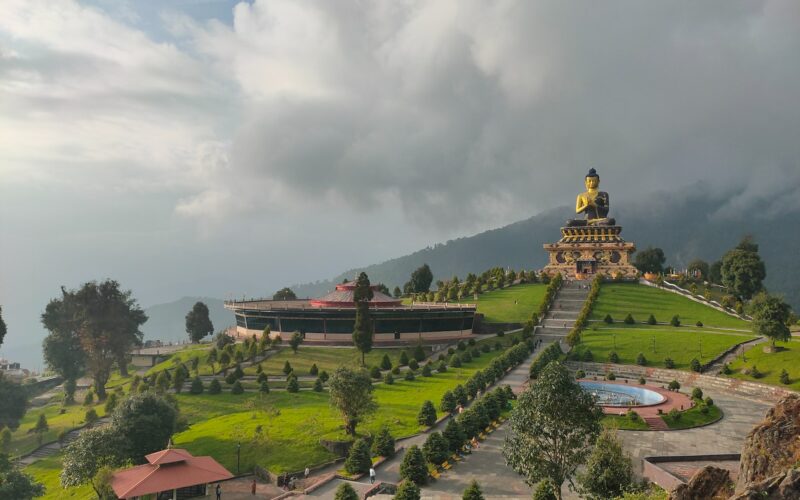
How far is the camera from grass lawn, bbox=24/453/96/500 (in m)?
34.2

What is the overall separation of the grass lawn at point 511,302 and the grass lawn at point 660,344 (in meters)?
14.0

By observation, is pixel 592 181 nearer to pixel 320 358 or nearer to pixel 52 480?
pixel 320 358

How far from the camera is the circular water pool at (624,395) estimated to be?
4059 centimetres

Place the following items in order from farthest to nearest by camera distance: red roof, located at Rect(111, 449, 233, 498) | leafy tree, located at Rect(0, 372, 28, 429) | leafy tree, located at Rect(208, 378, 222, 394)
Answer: leafy tree, located at Rect(0, 372, 28, 429), leafy tree, located at Rect(208, 378, 222, 394), red roof, located at Rect(111, 449, 233, 498)

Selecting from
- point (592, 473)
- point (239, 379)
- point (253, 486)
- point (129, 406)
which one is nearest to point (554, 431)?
point (592, 473)

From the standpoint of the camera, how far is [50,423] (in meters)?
54.8

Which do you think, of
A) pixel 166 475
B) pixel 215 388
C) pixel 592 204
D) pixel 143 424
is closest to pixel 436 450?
pixel 166 475

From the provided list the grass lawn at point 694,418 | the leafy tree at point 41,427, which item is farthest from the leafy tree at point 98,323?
the grass lawn at point 694,418

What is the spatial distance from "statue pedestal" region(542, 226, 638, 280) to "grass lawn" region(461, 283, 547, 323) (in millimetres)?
13537

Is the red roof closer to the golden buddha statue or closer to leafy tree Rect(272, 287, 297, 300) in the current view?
leafy tree Rect(272, 287, 297, 300)

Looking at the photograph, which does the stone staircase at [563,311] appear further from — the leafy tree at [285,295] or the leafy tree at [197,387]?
the leafy tree at [285,295]

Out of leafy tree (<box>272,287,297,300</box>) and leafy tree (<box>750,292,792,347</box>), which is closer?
leafy tree (<box>750,292,792,347</box>)

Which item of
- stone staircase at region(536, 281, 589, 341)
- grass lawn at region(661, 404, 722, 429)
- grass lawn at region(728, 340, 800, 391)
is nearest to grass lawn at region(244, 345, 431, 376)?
stone staircase at region(536, 281, 589, 341)

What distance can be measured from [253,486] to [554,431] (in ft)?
57.6
